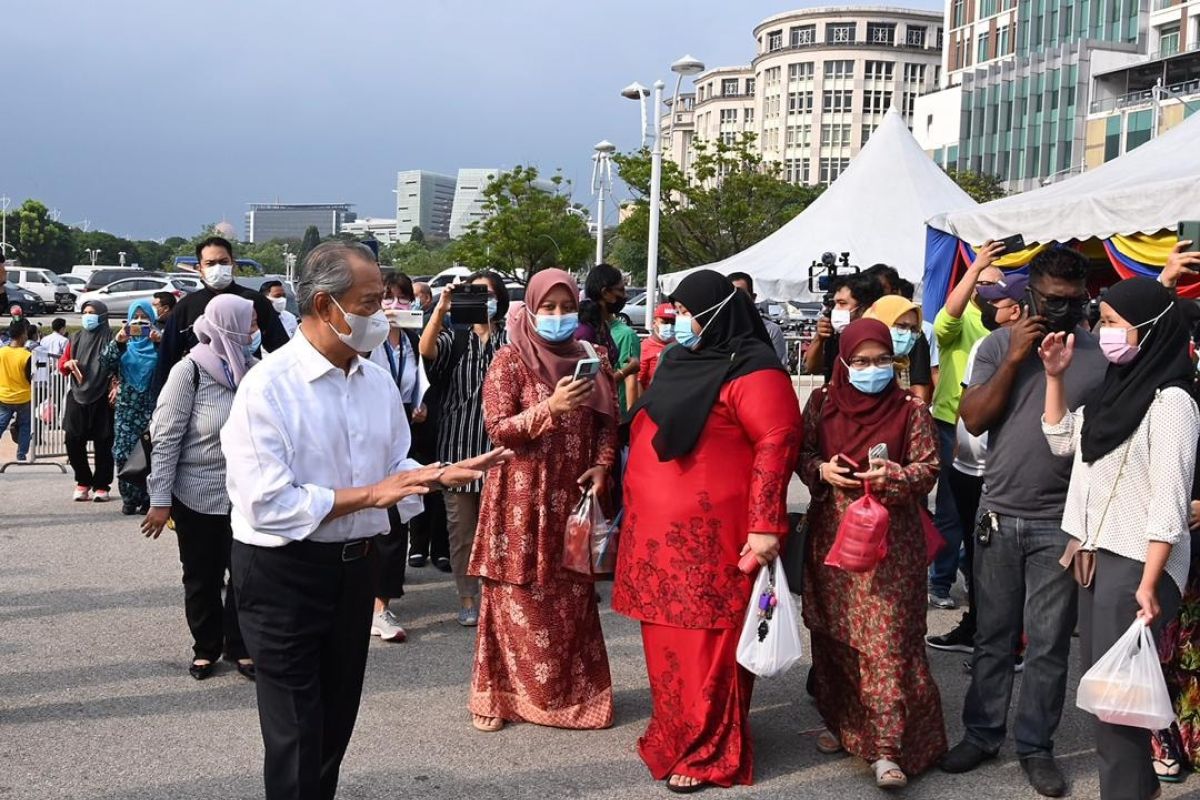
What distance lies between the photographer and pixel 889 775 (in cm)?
427

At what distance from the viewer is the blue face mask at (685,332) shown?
14.4 feet

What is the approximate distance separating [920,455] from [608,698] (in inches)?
65.4

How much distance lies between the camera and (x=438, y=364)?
6.61 meters

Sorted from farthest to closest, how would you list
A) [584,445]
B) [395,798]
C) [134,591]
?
[134,591]
[584,445]
[395,798]

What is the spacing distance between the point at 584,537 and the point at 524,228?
129 feet

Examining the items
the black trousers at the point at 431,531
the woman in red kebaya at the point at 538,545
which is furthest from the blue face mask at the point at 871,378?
the black trousers at the point at 431,531

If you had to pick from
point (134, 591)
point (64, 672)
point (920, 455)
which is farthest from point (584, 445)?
point (134, 591)

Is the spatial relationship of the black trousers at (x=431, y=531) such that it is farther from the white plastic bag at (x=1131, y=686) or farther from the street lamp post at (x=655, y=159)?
the street lamp post at (x=655, y=159)

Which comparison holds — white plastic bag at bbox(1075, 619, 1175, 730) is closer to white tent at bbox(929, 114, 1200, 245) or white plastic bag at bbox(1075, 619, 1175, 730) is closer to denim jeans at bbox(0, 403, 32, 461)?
white tent at bbox(929, 114, 1200, 245)

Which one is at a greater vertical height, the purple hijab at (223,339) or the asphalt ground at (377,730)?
the purple hijab at (223,339)

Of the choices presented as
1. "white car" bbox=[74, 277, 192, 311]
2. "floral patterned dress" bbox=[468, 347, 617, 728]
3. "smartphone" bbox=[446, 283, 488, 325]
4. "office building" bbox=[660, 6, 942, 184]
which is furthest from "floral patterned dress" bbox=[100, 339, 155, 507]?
"office building" bbox=[660, 6, 942, 184]

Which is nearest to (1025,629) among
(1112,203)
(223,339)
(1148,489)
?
(1148,489)

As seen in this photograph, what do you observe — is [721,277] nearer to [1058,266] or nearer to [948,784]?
[1058,266]

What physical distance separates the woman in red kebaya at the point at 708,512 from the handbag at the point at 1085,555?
37.9 inches
